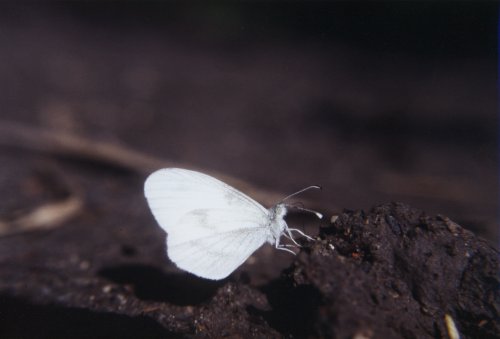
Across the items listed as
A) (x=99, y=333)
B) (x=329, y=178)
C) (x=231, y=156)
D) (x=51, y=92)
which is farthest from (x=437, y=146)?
(x=51, y=92)

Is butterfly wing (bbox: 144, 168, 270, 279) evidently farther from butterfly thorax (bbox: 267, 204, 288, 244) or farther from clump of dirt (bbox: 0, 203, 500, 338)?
clump of dirt (bbox: 0, 203, 500, 338)

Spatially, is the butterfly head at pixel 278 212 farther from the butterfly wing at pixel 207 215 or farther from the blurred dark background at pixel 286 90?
the blurred dark background at pixel 286 90

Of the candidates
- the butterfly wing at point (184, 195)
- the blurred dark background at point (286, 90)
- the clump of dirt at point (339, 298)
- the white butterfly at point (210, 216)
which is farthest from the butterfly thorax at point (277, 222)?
the blurred dark background at point (286, 90)

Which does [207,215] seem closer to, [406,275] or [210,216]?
[210,216]

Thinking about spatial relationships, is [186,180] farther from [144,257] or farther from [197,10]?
[197,10]

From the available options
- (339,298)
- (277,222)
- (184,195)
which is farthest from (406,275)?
(184,195)

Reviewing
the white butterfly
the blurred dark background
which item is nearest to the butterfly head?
the white butterfly
